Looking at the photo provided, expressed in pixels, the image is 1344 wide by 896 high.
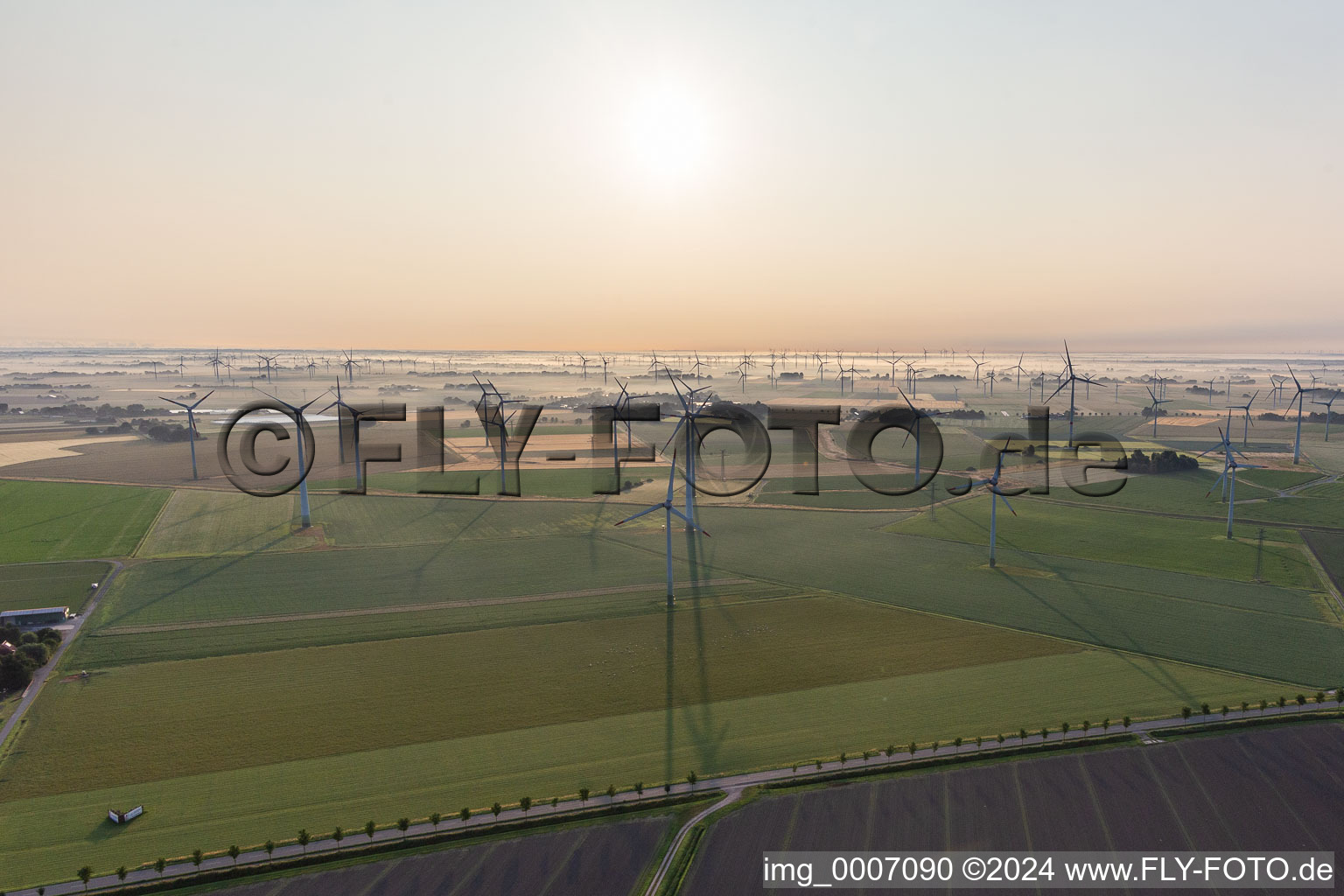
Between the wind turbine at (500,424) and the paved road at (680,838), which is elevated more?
the wind turbine at (500,424)

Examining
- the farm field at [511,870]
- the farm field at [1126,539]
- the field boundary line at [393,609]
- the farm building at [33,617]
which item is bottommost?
the farm field at [511,870]

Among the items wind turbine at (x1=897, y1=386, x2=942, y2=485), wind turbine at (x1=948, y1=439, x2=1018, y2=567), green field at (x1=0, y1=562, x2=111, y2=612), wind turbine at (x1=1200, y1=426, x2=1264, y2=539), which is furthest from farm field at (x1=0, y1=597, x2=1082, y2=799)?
wind turbine at (x1=1200, y1=426, x2=1264, y2=539)

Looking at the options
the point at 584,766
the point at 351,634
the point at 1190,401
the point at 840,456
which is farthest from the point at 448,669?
the point at 1190,401

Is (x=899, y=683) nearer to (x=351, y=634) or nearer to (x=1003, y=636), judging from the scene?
(x=1003, y=636)

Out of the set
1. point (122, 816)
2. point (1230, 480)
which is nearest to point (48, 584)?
point (122, 816)

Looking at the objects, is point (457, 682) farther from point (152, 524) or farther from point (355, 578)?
point (152, 524)

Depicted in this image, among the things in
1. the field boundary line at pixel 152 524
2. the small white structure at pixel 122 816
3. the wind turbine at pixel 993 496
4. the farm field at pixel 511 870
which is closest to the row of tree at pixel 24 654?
the small white structure at pixel 122 816

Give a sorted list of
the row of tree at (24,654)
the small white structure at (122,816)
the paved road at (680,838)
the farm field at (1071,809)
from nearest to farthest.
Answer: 1. the paved road at (680,838)
2. the farm field at (1071,809)
3. the small white structure at (122,816)
4. the row of tree at (24,654)

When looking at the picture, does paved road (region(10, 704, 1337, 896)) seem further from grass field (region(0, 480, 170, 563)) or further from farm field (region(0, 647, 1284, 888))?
grass field (region(0, 480, 170, 563))

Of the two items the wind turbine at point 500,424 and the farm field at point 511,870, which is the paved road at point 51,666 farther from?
the wind turbine at point 500,424
